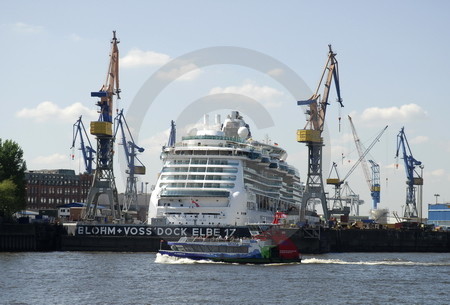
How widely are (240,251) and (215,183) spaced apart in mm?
21621

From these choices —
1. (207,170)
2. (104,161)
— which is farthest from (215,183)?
(104,161)

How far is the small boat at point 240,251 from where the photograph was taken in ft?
308

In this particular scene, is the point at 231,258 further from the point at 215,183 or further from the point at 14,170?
the point at 14,170

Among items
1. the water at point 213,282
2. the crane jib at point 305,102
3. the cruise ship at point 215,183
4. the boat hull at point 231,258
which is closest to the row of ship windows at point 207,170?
the cruise ship at point 215,183

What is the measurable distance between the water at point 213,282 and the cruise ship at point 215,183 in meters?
15.0

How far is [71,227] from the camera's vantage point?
392 feet

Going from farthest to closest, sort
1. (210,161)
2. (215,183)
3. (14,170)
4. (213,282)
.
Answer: (14,170), (210,161), (215,183), (213,282)

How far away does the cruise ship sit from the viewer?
370ft

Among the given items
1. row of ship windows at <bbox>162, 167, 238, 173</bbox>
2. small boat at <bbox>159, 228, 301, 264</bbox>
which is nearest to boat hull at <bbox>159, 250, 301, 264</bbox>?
small boat at <bbox>159, 228, 301, 264</bbox>

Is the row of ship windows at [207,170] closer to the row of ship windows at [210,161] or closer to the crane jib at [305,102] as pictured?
the row of ship windows at [210,161]

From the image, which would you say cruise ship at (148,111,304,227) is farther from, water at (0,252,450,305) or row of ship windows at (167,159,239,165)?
water at (0,252,450,305)

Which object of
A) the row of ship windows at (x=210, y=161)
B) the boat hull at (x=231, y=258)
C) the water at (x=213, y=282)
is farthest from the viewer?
the row of ship windows at (x=210, y=161)

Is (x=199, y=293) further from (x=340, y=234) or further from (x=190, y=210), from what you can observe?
(x=340, y=234)

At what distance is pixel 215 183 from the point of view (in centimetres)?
11456
